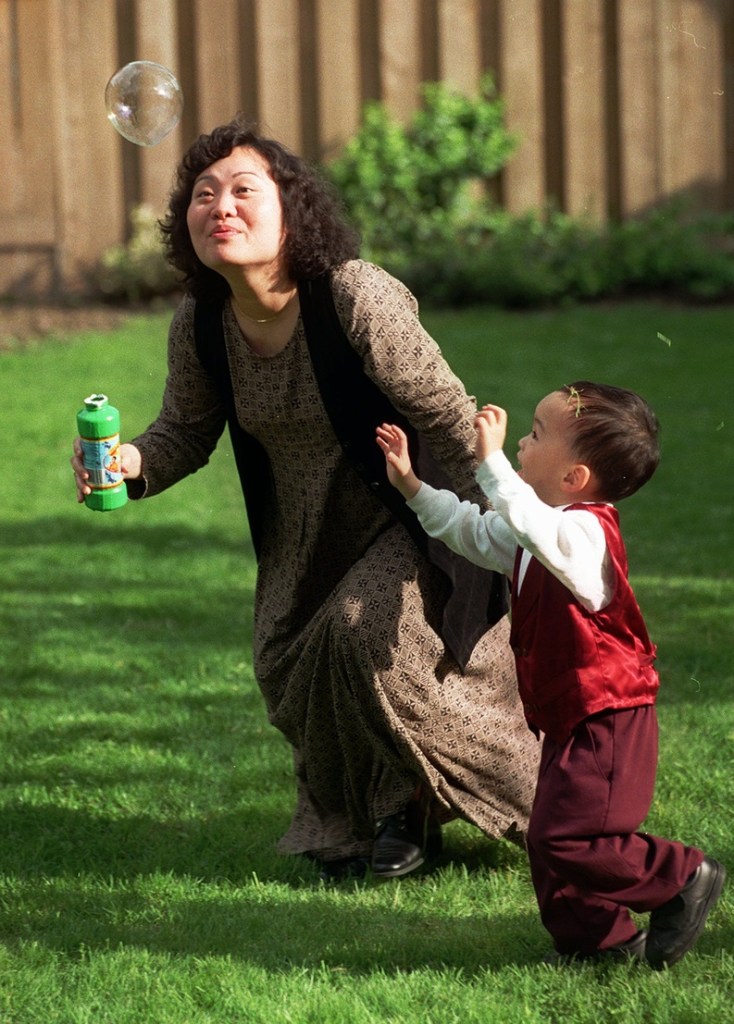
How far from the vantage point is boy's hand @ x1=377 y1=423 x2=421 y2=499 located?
3.29m

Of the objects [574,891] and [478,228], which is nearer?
[574,891]

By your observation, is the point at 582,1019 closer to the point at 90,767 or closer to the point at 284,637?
the point at 284,637

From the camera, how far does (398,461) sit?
3.29 m

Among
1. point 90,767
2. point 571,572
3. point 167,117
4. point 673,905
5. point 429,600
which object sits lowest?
point 90,767

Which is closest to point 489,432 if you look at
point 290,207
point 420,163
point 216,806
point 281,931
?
point 290,207

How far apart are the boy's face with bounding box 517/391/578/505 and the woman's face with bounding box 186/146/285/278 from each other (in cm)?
85

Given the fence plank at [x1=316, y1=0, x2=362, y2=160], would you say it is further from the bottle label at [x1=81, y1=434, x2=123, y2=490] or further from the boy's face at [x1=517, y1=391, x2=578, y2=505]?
the boy's face at [x1=517, y1=391, x2=578, y2=505]

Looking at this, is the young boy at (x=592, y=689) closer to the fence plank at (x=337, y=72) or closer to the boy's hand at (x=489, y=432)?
the boy's hand at (x=489, y=432)

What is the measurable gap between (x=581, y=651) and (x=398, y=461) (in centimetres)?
57

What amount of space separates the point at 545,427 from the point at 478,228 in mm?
8345

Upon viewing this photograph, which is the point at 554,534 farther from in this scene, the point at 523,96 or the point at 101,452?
the point at 523,96

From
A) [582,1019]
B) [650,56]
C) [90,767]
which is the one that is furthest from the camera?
[650,56]

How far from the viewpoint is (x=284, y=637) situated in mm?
3908

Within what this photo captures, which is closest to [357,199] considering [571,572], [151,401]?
[151,401]
